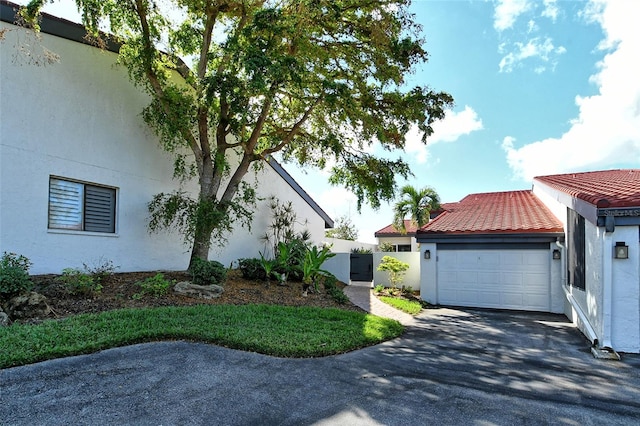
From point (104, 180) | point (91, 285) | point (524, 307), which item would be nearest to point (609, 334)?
point (524, 307)

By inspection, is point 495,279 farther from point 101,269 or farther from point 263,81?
point 101,269

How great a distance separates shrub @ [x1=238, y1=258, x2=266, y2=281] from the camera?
1167 cm

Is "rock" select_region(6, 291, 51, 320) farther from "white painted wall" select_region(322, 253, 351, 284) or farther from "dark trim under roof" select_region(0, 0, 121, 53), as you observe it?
"white painted wall" select_region(322, 253, 351, 284)

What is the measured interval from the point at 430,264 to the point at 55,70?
39.1 feet

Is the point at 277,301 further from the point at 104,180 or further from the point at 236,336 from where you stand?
the point at 104,180

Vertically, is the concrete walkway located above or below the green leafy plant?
below

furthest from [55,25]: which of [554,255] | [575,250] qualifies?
[554,255]

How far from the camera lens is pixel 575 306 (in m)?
8.70

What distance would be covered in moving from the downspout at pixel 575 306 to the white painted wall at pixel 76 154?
34.3 feet

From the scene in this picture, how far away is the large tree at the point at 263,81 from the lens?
8.80m

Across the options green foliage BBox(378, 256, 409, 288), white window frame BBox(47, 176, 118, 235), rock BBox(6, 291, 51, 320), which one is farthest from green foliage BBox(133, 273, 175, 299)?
green foliage BBox(378, 256, 409, 288)

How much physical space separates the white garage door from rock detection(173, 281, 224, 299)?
24.4 ft

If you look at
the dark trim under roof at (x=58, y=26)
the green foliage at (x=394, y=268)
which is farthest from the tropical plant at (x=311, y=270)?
the dark trim under roof at (x=58, y=26)

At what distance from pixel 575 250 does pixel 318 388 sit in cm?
775
